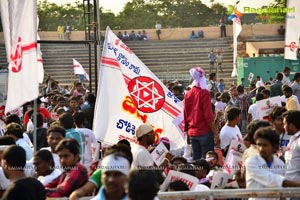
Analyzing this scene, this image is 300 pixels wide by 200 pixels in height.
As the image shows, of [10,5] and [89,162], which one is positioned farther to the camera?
[89,162]

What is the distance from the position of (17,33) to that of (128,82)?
277 cm

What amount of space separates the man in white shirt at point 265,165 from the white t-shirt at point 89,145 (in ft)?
10.4

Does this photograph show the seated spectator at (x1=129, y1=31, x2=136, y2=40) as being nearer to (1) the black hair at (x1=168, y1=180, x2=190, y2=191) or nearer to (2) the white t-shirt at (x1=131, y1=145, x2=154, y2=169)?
(2) the white t-shirt at (x1=131, y1=145, x2=154, y2=169)

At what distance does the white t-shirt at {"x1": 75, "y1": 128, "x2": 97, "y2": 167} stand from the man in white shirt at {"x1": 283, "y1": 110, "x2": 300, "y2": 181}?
2647 mm

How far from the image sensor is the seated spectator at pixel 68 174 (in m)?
6.98

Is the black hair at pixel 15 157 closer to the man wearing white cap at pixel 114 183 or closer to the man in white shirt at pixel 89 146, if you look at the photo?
the man wearing white cap at pixel 114 183

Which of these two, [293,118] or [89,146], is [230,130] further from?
[293,118]

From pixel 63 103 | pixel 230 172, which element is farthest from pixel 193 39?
pixel 230 172

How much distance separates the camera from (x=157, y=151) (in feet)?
31.4

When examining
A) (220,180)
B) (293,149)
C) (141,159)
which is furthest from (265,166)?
(141,159)

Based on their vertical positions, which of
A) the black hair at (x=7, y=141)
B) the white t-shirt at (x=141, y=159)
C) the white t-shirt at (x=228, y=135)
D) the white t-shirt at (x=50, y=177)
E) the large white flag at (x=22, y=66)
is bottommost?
the white t-shirt at (x=228, y=135)

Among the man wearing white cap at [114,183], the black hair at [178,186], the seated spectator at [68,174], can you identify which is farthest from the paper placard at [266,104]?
the man wearing white cap at [114,183]

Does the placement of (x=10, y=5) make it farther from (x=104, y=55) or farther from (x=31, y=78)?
(x=104, y=55)

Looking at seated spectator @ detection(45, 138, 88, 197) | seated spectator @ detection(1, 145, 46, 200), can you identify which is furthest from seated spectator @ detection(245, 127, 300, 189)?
seated spectator @ detection(1, 145, 46, 200)
